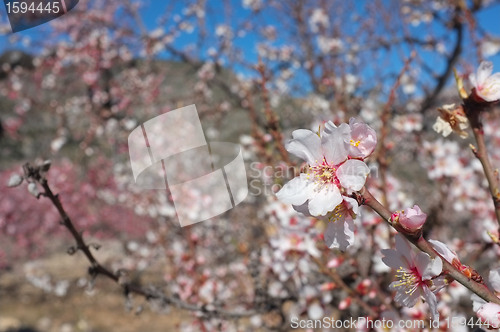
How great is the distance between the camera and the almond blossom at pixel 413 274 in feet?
2.00

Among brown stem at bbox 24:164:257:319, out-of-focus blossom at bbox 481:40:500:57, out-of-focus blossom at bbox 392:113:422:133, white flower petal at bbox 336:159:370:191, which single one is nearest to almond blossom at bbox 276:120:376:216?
white flower petal at bbox 336:159:370:191

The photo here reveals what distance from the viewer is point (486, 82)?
2.56 ft

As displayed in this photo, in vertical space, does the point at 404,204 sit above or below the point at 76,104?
above

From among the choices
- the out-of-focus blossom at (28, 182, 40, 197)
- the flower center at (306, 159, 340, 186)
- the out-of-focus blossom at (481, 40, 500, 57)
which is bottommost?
the out-of-focus blossom at (481, 40, 500, 57)

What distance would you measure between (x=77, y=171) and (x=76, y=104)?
203 centimetres

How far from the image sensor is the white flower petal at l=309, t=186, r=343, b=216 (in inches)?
23.9

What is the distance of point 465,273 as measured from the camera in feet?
2.01

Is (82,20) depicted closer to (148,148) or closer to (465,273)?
(148,148)

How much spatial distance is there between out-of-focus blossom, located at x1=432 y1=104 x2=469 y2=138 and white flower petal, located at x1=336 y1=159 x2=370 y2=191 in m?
0.34

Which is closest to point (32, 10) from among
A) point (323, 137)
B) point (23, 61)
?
point (323, 137)

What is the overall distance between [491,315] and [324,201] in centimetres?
34

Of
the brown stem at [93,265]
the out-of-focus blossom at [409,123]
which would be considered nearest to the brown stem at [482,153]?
the brown stem at [93,265]

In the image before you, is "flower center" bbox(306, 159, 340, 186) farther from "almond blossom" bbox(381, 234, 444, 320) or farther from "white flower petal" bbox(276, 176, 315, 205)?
"almond blossom" bbox(381, 234, 444, 320)

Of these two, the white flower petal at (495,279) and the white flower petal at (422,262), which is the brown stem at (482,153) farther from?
the white flower petal at (422,262)
